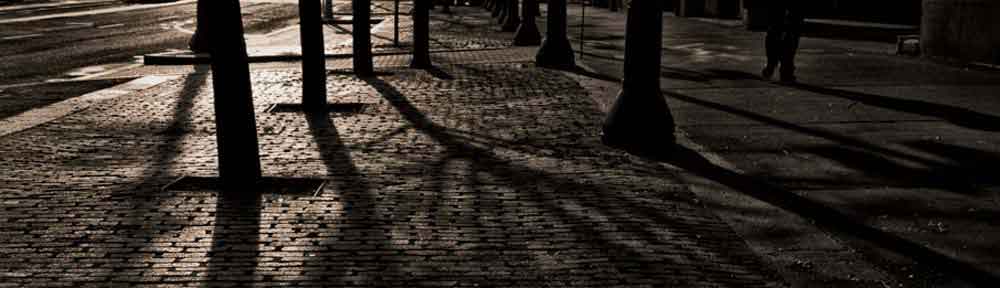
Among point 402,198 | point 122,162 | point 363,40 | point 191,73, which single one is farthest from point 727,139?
point 191,73

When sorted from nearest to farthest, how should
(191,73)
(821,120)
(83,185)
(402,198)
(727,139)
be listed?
(402,198)
(83,185)
(727,139)
(821,120)
(191,73)

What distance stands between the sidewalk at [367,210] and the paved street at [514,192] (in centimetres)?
2

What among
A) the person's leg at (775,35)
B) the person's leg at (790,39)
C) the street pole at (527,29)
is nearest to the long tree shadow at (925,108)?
the person's leg at (790,39)

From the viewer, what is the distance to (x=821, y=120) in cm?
Result: 1023

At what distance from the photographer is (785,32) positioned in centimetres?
1320

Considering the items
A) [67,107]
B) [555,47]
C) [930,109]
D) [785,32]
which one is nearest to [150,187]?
[67,107]

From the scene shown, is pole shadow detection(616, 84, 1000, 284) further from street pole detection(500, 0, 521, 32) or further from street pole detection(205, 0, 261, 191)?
street pole detection(500, 0, 521, 32)

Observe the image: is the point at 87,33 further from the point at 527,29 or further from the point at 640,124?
the point at 640,124

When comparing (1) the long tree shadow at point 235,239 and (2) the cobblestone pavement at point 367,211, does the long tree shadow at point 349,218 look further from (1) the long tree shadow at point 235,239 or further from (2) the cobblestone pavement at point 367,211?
(1) the long tree shadow at point 235,239

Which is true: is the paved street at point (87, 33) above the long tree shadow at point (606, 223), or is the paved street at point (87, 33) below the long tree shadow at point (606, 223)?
below

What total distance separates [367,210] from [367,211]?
0.09ft

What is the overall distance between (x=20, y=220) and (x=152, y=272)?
1.59 m

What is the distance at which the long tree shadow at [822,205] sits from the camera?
5.47 m

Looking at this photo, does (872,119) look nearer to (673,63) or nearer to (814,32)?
(673,63)
